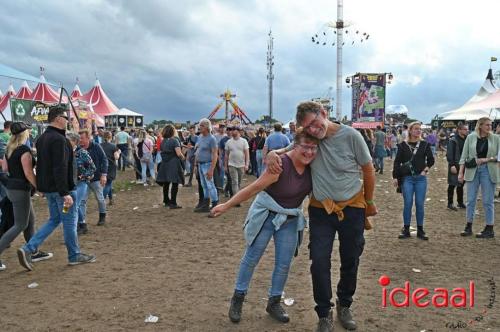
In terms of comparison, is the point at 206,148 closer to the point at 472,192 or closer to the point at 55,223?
the point at 55,223

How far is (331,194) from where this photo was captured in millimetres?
3396

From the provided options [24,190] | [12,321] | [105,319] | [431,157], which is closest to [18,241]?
[24,190]

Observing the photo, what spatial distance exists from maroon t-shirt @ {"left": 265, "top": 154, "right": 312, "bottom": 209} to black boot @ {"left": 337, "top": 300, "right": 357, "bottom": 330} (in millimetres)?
983

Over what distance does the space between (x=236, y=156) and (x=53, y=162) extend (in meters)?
5.23

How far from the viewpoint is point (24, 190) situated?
5.20 m

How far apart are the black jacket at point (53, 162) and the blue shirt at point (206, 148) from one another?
12.2ft

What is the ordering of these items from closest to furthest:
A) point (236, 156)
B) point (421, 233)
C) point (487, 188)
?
1. point (487, 188)
2. point (421, 233)
3. point (236, 156)

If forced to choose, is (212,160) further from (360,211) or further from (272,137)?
(360,211)

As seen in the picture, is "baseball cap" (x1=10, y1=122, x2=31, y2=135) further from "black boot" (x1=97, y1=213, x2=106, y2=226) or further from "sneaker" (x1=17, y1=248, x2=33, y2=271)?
"black boot" (x1=97, y1=213, x2=106, y2=226)

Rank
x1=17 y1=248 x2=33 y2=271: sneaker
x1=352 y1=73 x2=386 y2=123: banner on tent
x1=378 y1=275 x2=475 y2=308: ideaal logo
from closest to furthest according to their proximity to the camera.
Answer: x1=378 y1=275 x2=475 y2=308: ideaal logo < x1=17 y1=248 x2=33 y2=271: sneaker < x1=352 y1=73 x2=386 y2=123: banner on tent

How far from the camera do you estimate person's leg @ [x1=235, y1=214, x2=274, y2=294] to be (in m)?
3.66

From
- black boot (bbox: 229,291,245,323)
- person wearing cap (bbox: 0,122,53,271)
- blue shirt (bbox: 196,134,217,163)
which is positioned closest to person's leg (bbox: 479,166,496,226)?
black boot (bbox: 229,291,245,323)

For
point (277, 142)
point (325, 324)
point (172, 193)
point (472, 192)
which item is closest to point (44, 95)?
point (172, 193)

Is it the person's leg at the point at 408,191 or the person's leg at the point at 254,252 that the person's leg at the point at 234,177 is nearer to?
the person's leg at the point at 408,191
